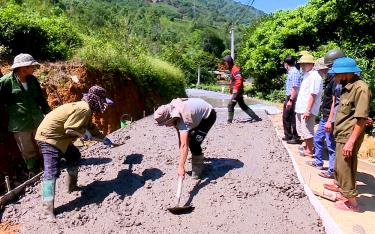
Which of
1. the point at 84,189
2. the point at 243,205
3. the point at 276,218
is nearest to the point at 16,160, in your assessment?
the point at 84,189

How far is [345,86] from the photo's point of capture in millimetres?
3914

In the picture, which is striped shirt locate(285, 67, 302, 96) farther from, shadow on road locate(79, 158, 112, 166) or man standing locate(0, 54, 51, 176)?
man standing locate(0, 54, 51, 176)

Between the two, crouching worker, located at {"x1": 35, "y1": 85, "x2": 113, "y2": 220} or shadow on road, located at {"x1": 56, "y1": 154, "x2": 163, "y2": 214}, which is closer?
crouching worker, located at {"x1": 35, "y1": 85, "x2": 113, "y2": 220}

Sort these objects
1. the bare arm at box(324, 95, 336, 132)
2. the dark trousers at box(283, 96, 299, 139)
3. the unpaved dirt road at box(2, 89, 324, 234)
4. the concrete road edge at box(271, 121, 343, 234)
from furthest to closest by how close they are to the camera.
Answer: the dark trousers at box(283, 96, 299, 139)
the bare arm at box(324, 95, 336, 132)
the unpaved dirt road at box(2, 89, 324, 234)
the concrete road edge at box(271, 121, 343, 234)

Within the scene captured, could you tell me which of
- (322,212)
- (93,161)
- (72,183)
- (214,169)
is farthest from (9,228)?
(322,212)

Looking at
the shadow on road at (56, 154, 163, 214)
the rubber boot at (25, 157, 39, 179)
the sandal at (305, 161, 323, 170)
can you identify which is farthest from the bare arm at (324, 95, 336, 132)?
the rubber boot at (25, 157, 39, 179)

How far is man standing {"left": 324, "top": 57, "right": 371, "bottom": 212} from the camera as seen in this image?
12.1ft

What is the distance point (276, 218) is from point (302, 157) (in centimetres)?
217

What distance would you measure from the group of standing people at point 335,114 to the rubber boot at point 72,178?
3045mm

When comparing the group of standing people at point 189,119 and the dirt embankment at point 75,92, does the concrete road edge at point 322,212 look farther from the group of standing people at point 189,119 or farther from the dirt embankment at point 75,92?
the dirt embankment at point 75,92

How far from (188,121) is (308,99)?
212 cm

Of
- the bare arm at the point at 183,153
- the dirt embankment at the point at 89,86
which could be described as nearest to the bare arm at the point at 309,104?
the bare arm at the point at 183,153

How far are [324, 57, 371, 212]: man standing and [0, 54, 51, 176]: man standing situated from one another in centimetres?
370

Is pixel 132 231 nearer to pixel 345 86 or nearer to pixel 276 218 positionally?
pixel 276 218
